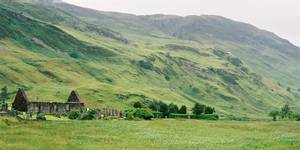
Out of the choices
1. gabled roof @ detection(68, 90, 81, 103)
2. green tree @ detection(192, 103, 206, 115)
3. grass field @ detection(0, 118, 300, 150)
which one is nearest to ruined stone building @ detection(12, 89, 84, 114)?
gabled roof @ detection(68, 90, 81, 103)

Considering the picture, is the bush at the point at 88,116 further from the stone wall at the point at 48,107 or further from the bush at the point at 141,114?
the stone wall at the point at 48,107

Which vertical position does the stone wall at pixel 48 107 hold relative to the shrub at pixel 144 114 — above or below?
above

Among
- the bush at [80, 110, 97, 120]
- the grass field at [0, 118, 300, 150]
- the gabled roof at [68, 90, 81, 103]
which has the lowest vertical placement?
the grass field at [0, 118, 300, 150]

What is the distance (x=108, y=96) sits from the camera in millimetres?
199875

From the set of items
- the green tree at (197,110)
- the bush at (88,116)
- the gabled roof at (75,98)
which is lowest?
the bush at (88,116)

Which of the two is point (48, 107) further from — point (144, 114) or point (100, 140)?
point (100, 140)

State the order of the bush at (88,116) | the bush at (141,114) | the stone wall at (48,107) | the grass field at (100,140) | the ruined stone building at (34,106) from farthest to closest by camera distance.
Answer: the stone wall at (48,107) → the ruined stone building at (34,106) → the bush at (141,114) → the bush at (88,116) → the grass field at (100,140)

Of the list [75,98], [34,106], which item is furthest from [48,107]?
[75,98]

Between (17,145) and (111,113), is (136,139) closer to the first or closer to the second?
(17,145)

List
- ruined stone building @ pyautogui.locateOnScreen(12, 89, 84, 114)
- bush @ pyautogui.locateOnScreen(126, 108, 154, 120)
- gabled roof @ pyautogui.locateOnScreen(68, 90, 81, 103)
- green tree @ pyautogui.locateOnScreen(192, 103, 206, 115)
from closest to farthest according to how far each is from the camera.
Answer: bush @ pyautogui.locateOnScreen(126, 108, 154, 120) → ruined stone building @ pyautogui.locateOnScreen(12, 89, 84, 114) → green tree @ pyautogui.locateOnScreen(192, 103, 206, 115) → gabled roof @ pyautogui.locateOnScreen(68, 90, 81, 103)

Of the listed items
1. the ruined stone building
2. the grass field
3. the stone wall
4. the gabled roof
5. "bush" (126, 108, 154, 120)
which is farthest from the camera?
the gabled roof

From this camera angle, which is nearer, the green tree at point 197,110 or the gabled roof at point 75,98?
the green tree at point 197,110

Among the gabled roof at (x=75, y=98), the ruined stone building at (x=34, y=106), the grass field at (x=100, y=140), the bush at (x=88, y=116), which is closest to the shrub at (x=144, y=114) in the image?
the bush at (x=88, y=116)

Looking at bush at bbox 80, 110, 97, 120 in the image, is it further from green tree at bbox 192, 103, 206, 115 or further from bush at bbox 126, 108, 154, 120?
green tree at bbox 192, 103, 206, 115
